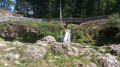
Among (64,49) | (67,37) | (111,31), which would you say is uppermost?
(64,49)

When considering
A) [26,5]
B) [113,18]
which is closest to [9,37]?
[113,18]

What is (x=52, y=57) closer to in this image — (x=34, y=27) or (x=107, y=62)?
(x=107, y=62)

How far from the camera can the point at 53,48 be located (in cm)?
812

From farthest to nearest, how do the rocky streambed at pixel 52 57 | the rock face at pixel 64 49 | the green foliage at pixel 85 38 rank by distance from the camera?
the green foliage at pixel 85 38
the rock face at pixel 64 49
the rocky streambed at pixel 52 57

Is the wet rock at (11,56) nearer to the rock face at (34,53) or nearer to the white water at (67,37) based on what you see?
the rock face at (34,53)

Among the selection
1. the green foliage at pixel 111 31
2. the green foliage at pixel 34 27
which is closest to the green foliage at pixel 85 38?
the green foliage at pixel 111 31

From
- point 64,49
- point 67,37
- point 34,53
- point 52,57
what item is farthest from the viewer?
point 67,37

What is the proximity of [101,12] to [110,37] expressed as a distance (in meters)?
20.9

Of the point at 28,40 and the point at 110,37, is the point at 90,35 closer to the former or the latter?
the point at 110,37

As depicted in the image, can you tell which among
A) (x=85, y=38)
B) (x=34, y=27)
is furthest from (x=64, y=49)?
(x=34, y=27)

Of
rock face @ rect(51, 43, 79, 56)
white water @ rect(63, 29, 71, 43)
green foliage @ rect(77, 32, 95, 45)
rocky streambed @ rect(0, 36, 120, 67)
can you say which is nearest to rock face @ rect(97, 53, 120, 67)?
rocky streambed @ rect(0, 36, 120, 67)

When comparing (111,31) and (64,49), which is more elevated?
(64,49)

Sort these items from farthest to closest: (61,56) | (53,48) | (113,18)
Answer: (113,18) < (53,48) < (61,56)

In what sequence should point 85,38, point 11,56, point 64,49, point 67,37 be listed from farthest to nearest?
point 67,37 < point 85,38 < point 64,49 < point 11,56
